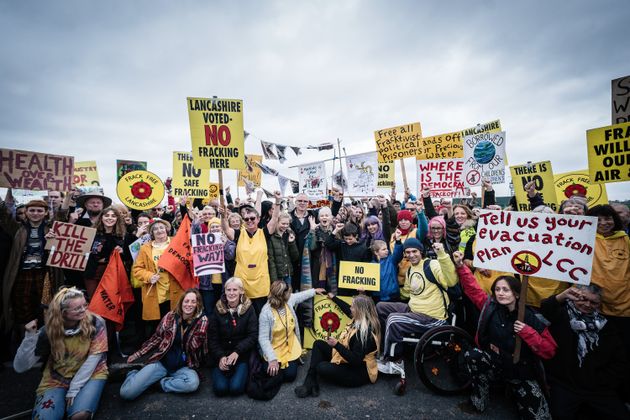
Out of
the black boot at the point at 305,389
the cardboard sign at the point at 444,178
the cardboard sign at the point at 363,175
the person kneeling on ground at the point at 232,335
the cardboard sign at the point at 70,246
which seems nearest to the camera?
the black boot at the point at 305,389

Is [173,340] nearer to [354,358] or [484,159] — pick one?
[354,358]

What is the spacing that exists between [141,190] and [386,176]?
692 cm

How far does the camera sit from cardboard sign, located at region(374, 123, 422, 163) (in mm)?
8047

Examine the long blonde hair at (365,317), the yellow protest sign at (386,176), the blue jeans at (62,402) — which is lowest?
the blue jeans at (62,402)

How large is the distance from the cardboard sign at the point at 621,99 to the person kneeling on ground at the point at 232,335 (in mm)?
6478

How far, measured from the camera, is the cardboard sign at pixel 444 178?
6488 millimetres

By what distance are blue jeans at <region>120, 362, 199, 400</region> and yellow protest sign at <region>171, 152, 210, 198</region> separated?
414 centimetres

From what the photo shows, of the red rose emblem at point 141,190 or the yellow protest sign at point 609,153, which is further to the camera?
the red rose emblem at point 141,190

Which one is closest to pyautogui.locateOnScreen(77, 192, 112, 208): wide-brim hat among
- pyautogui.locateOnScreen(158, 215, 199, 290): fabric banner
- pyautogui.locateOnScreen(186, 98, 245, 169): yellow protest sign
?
pyautogui.locateOnScreen(158, 215, 199, 290): fabric banner

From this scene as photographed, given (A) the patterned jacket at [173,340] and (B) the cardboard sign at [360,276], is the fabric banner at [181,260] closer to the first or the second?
(A) the patterned jacket at [173,340]

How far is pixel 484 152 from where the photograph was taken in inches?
279

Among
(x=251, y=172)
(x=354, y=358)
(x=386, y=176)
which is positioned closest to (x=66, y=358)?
(x=354, y=358)

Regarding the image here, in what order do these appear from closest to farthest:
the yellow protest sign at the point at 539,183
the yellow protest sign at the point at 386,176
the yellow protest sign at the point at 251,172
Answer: the yellow protest sign at the point at 539,183
the yellow protest sign at the point at 386,176
the yellow protest sign at the point at 251,172

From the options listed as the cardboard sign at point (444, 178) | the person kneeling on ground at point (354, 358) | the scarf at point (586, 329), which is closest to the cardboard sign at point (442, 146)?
the cardboard sign at point (444, 178)
